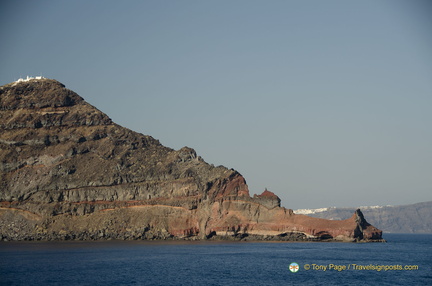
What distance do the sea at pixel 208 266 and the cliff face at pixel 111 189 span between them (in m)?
24.7

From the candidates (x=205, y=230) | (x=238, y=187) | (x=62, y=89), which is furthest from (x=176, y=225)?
(x=62, y=89)

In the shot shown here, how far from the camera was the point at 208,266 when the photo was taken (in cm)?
8525

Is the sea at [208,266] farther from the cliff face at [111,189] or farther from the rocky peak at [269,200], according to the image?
the cliff face at [111,189]

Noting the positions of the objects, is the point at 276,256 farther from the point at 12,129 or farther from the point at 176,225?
the point at 12,129

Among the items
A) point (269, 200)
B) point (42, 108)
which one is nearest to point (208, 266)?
point (269, 200)

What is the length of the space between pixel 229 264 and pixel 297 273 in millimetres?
12997

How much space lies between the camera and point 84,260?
9150 cm

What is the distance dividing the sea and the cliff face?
24.7 metres

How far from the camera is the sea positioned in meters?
71.9

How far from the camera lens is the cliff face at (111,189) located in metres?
140

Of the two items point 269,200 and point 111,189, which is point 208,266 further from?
point 111,189

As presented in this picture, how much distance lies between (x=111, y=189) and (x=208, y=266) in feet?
241

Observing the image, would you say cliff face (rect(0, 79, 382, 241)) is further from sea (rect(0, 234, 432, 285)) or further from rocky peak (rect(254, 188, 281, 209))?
sea (rect(0, 234, 432, 285))

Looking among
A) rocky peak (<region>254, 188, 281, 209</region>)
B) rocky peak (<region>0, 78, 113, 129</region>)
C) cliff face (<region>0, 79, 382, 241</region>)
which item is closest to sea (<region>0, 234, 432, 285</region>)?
rocky peak (<region>254, 188, 281, 209</region>)
